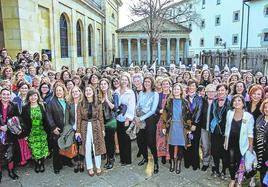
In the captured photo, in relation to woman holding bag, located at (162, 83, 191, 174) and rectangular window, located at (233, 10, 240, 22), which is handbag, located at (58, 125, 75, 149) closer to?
woman holding bag, located at (162, 83, 191, 174)

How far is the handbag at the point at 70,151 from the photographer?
5.45 meters

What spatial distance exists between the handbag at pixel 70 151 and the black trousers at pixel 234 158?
3.19m

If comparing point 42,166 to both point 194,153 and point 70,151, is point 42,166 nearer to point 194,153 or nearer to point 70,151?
point 70,151

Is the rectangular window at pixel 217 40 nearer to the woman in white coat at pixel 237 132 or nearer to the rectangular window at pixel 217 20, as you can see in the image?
the rectangular window at pixel 217 20

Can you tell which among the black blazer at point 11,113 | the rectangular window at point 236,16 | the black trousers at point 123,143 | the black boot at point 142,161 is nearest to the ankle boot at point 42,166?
the black blazer at point 11,113

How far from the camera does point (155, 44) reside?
4584 centimetres

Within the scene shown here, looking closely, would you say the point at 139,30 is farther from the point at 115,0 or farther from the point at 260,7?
the point at 260,7

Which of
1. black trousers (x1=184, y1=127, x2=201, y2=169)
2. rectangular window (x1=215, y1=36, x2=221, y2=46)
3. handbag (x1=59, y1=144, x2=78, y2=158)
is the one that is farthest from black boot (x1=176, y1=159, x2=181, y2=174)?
rectangular window (x1=215, y1=36, x2=221, y2=46)

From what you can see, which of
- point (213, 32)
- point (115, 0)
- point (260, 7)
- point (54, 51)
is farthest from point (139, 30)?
point (54, 51)

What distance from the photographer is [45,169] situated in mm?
5652

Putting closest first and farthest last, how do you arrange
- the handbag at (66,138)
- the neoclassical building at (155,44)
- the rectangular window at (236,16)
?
the handbag at (66,138) → the rectangular window at (236,16) → the neoclassical building at (155,44)

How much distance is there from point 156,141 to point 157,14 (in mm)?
19600

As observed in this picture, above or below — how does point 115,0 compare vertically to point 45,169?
above

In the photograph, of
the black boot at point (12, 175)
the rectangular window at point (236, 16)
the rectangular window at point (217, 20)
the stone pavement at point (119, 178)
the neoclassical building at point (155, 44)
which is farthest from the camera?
the rectangular window at point (217, 20)
